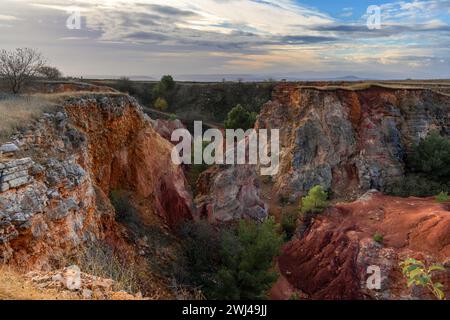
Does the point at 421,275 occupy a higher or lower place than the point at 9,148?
lower

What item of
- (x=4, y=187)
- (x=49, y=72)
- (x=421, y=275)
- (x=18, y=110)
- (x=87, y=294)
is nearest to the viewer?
(x=421, y=275)

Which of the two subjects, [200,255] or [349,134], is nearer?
[200,255]

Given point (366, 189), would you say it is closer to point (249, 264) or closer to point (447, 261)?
point (447, 261)

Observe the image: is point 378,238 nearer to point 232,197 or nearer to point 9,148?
point 232,197

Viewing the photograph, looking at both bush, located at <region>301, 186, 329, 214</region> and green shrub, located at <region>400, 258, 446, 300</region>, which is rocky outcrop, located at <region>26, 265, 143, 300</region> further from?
bush, located at <region>301, 186, 329, 214</region>

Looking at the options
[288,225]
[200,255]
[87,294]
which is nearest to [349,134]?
[288,225]

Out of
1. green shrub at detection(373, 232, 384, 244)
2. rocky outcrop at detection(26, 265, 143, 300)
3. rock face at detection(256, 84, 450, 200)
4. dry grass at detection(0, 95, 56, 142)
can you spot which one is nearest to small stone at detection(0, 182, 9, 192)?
dry grass at detection(0, 95, 56, 142)

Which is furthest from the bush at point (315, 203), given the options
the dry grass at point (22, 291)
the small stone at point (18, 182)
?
the dry grass at point (22, 291)
